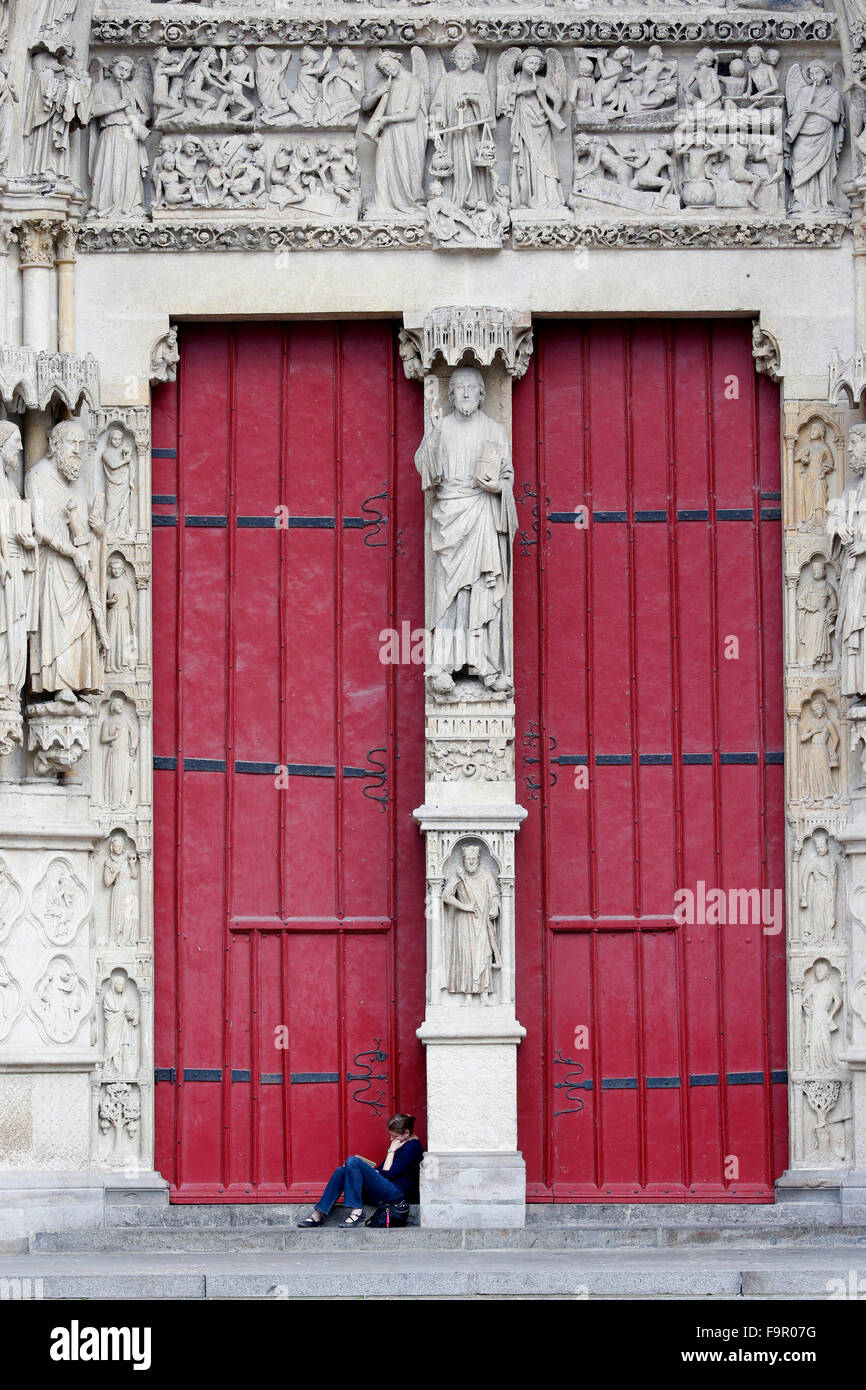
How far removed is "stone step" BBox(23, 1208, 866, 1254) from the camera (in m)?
13.0

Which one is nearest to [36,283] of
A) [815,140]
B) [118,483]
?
[118,483]

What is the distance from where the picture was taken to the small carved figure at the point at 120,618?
46.7ft

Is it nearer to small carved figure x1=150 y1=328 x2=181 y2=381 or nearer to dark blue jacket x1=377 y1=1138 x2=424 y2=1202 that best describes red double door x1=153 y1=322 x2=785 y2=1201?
small carved figure x1=150 y1=328 x2=181 y2=381

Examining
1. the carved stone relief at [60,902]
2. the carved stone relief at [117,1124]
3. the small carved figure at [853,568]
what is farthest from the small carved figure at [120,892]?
the small carved figure at [853,568]

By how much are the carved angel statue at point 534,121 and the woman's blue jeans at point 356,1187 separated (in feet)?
17.8

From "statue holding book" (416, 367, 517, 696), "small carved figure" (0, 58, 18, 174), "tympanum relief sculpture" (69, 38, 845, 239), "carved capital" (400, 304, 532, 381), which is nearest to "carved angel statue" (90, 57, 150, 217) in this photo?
"tympanum relief sculpture" (69, 38, 845, 239)

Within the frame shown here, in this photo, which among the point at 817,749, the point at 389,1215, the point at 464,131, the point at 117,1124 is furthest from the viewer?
the point at 464,131

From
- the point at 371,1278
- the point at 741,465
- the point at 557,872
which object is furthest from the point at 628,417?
the point at 371,1278

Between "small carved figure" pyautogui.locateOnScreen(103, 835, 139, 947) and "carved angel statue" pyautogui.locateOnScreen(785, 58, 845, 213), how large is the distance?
17.2ft

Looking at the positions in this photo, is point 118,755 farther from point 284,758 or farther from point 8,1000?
point 8,1000

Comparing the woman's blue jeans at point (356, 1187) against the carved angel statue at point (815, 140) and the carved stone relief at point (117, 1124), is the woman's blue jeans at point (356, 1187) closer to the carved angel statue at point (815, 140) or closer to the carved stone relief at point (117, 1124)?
the carved stone relief at point (117, 1124)

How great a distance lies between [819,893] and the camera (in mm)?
14195

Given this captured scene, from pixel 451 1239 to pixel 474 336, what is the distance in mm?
4894

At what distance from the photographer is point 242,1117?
14234 millimetres
